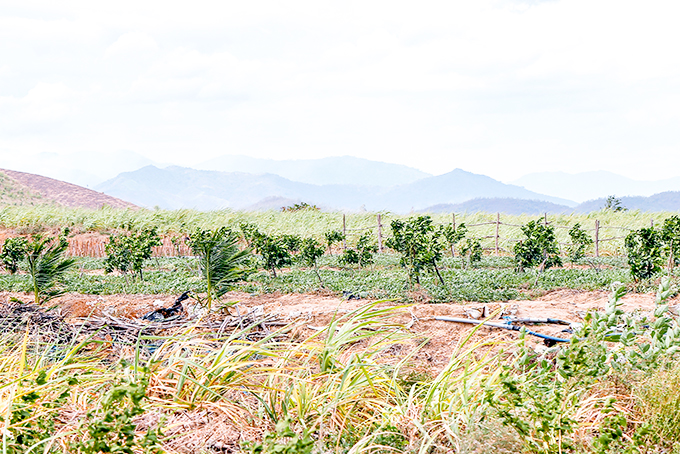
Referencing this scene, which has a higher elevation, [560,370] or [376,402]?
[560,370]

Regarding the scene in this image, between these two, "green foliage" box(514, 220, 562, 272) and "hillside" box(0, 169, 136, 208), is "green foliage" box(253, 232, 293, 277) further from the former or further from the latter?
"hillside" box(0, 169, 136, 208)

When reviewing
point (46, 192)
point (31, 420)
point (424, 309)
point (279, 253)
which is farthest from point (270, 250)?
point (46, 192)

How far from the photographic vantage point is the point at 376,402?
266 centimetres

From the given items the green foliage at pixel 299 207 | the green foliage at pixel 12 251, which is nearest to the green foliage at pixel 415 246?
the green foliage at pixel 12 251

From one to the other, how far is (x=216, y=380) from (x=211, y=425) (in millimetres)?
395

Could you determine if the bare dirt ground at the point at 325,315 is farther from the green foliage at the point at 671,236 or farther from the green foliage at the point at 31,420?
the green foliage at the point at 671,236

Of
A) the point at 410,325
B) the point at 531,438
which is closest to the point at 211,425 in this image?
the point at 531,438

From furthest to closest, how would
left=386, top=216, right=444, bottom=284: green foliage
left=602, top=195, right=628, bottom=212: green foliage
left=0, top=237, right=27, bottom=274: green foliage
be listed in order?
left=602, top=195, right=628, bottom=212: green foliage → left=0, top=237, right=27, bottom=274: green foliage → left=386, top=216, right=444, bottom=284: green foliage

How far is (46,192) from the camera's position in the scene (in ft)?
187

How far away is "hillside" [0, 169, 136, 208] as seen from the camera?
159ft

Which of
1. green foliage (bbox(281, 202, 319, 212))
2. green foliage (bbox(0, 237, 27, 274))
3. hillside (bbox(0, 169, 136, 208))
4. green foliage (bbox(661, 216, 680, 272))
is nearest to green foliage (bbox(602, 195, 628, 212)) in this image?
green foliage (bbox(281, 202, 319, 212))

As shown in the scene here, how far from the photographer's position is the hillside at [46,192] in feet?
159

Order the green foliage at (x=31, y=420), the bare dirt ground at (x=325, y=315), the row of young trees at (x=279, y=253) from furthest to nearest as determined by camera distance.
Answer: the row of young trees at (x=279, y=253)
the bare dirt ground at (x=325, y=315)
the green foliage at (x=31, y=420)

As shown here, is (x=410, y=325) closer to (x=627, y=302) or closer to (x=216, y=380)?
(x=216, y=380)
